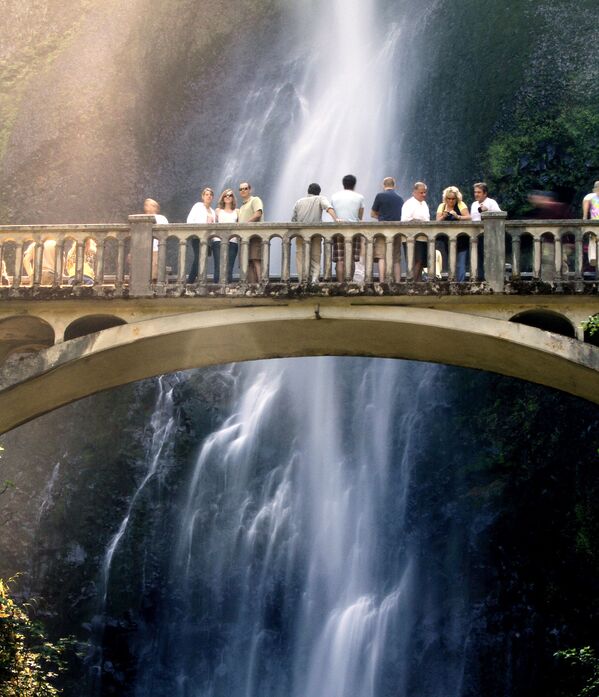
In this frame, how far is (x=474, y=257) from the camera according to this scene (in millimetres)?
20516

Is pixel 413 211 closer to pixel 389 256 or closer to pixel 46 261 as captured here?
pixel 389 256

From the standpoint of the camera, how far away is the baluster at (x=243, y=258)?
2091 cm

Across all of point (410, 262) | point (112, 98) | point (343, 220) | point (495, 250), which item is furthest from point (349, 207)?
point (112, 98)

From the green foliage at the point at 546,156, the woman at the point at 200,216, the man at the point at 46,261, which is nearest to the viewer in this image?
the man at the point at 46,261

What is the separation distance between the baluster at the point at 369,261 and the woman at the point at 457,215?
1.19 m

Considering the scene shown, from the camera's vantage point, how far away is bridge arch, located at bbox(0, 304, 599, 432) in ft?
66.8

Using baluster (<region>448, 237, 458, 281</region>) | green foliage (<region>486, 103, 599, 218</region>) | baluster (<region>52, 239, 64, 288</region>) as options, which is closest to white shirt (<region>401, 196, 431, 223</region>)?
baluster (<region>448, 237, 458, 281</region>)

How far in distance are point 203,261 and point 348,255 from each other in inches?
84.6

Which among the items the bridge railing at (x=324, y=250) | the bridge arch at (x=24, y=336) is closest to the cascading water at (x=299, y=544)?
the bridge arch at (x=24, y=336)

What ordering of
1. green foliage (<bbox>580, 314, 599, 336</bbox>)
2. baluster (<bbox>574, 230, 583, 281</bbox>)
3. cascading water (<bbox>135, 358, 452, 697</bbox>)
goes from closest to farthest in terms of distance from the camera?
1. green foliage (<bbox>580, 314, 599, 336</bbox>)
2. baluster (<bbox>574, 230, 583, 281</bbox>)
3. cascading water (<bbox>135, 358, 452, 697</bbox>)

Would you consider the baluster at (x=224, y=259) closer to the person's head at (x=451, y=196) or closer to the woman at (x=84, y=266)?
the woman at (x=84, y=266)

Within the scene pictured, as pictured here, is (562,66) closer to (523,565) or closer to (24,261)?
(523,565)

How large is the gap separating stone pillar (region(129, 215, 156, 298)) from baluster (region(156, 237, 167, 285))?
0.44 feet

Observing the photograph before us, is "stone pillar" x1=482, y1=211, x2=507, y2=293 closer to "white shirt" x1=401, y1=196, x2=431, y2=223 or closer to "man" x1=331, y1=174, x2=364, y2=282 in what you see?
"white shirt" x1=401, y1=196, x2=431, y2=223
